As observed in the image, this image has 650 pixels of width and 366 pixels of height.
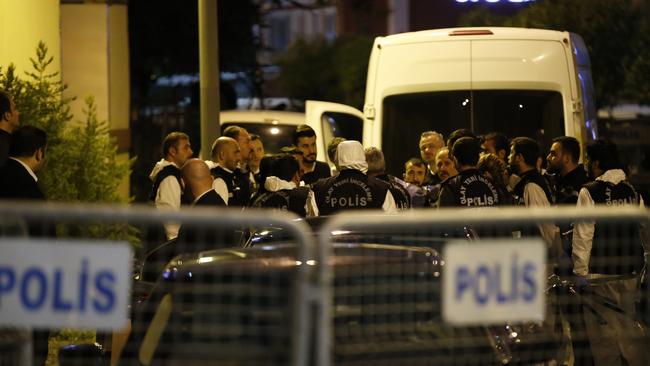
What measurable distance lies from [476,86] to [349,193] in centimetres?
375

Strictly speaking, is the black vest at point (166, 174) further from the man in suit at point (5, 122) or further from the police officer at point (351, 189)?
the man in suit at point (5, 122)

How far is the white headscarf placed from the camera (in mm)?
9391

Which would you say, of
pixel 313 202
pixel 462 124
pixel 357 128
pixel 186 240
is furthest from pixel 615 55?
pixel 186 240

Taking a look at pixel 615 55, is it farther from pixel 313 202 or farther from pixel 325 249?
pixel 325 249

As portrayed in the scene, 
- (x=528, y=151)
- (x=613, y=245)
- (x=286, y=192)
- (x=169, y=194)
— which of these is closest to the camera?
(x=613, y=245)

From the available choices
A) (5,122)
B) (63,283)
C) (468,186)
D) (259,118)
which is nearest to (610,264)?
(468,186)

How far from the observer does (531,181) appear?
409 inches

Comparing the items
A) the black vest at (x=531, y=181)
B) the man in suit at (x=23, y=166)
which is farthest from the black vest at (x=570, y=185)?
the man in suit at (x=23, y=166)

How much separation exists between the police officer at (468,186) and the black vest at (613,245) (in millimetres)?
708

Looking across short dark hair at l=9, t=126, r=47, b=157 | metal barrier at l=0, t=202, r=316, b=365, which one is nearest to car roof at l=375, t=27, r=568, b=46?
short dark hair at l=9, t=126, r=47, b=157

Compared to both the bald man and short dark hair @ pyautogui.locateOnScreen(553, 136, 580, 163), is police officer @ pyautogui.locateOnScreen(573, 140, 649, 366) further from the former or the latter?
the bald man

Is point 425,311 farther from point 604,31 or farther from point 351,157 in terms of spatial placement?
point 604,31

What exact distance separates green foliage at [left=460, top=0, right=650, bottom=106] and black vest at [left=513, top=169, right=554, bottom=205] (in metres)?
24.8

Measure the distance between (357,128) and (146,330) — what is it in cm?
1281
